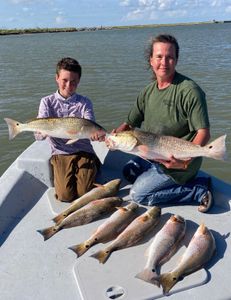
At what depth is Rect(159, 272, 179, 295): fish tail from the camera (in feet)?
10.4

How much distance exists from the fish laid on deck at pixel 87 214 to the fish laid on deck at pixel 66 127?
0.73 meters

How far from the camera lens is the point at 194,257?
3463mm

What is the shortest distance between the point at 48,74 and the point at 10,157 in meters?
12.2

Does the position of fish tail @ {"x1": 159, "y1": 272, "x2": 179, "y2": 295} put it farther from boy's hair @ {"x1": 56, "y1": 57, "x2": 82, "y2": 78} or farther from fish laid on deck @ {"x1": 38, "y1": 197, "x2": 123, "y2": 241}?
boy's hair @ {"x1": 56, "y1": 57, "x2": 82, "y2": 78}

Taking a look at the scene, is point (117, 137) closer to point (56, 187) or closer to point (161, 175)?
point (161, 175)

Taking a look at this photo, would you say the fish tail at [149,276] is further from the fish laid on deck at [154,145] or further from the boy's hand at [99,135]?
the boy's hand at [99,135]

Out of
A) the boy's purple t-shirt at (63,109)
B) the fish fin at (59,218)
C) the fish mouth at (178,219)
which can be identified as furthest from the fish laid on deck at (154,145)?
the boy's purple t-shirt at (63,109)

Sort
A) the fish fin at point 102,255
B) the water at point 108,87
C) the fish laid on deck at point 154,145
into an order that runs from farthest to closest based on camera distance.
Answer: the water at point 108,87
the fish laid on deck at point 154,145
the fish fin at point 102,255

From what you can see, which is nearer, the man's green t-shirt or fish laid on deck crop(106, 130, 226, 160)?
fish laid on deck crop(106, 130, 226, 160)

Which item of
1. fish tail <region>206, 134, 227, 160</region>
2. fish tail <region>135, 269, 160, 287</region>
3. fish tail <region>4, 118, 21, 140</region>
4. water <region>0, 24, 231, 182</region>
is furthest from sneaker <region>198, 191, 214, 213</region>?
water <region>0, 24, 231, 182</region>

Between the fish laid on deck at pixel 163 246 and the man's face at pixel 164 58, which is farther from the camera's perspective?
the man's face at pixel 164 58

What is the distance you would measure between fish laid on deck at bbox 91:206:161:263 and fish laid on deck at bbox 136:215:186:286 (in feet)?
0.46

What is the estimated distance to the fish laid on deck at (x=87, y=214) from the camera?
4102 mm

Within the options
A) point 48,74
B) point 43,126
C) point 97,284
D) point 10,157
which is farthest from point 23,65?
point 97,284
